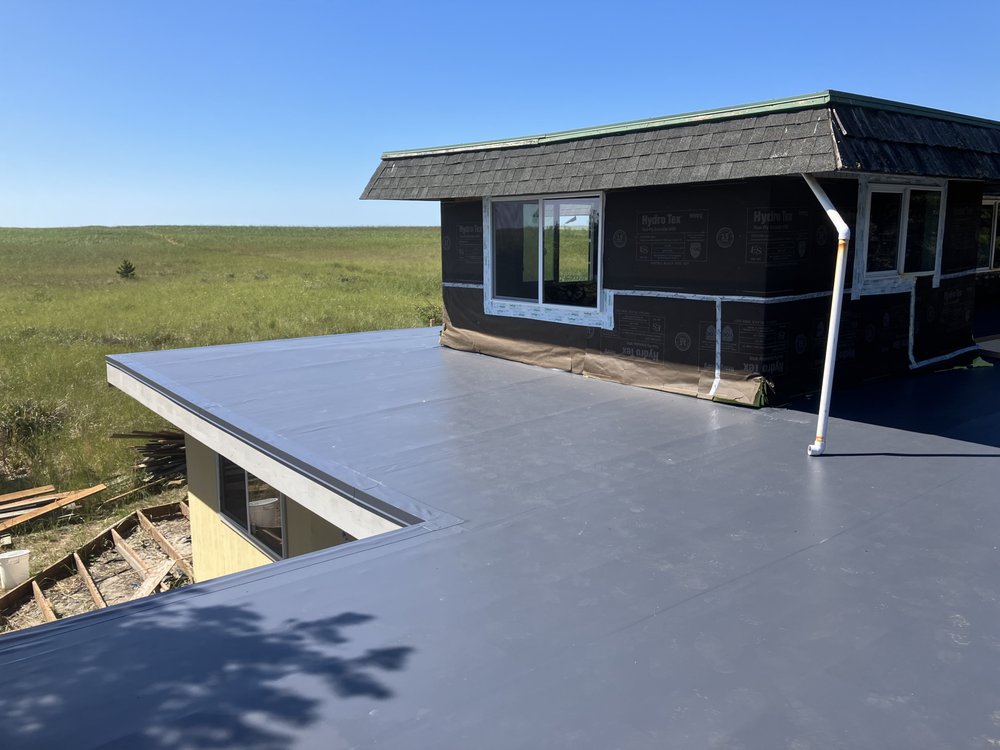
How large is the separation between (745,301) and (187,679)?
17.8ft

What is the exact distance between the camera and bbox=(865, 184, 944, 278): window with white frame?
24.3 ft

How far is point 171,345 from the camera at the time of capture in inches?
875

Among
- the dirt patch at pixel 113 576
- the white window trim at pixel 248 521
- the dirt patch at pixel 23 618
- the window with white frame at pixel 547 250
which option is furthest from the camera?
the dirt patch at pixel 113 576

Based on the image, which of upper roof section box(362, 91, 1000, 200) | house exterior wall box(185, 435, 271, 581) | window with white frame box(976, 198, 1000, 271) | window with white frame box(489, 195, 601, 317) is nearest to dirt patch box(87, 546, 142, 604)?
house exterior wall box(185, 435, 271, 581)

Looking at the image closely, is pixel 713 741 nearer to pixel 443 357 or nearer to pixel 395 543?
pixel 395 543

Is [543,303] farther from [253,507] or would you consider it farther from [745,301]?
[253,507]

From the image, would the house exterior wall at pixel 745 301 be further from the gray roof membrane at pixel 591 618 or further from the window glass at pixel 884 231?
the gray roof membrane at pixel 591 618

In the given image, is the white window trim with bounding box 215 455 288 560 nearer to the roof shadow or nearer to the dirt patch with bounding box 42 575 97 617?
the dirt patch with bounding box 42 575 97 617

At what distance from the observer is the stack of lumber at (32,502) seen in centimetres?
1257

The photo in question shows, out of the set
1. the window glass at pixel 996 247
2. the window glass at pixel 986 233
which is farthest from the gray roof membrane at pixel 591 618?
the window glass at pixel 996 247

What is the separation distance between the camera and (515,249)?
9.16 meters

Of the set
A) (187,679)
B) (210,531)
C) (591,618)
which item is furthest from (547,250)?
(187,679)

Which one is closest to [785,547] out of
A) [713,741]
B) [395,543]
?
[713,741]

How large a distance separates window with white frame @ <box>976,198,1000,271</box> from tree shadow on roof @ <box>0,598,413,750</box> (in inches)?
499
